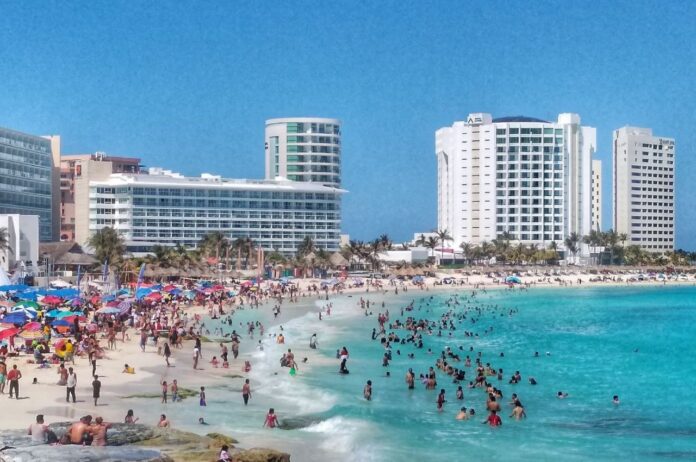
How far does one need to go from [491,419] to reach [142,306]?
39832 millimetres

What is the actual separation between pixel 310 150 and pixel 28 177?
54.3m

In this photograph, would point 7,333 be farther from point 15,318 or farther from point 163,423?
point 163,423

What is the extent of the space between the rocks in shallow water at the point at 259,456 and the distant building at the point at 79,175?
364ft

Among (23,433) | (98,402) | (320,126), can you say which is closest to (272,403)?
(98,402)

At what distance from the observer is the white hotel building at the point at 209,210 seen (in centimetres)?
12444

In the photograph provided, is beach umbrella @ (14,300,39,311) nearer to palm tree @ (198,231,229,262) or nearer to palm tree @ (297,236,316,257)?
palm tree @ (198,231,229,262)

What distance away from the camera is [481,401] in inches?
1319

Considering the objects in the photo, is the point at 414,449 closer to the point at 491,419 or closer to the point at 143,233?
the point at 491,419

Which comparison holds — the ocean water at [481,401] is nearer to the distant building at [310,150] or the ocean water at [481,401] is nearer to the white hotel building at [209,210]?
the white hotel building at [209,210]

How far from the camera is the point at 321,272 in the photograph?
124438 millimetres

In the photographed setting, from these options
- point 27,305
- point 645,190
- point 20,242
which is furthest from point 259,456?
→ point 645,190

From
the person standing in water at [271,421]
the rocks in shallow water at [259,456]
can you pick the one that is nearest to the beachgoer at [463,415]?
the person standing in water at [271,421]

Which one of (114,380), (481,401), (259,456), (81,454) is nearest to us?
(81,454)

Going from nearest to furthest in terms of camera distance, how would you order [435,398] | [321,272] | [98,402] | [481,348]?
[98,402] → [435,398] → [481,348] → [321,272]
